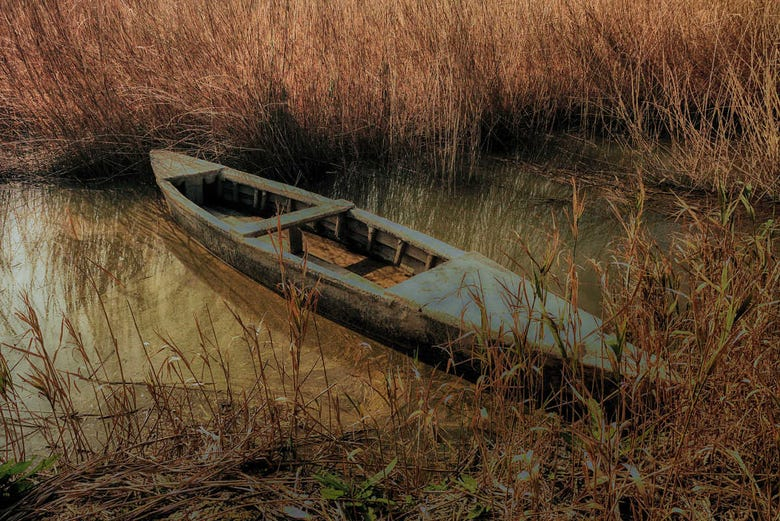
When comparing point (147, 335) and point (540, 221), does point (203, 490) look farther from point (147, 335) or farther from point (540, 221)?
point (540, 221)

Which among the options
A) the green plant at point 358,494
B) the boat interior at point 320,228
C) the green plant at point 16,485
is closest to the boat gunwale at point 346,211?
the boat interior at point 320,228

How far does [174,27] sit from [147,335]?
13.3 ft

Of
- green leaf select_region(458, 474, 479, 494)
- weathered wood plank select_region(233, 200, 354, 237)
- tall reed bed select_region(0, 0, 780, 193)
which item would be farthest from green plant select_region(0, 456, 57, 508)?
tall reed bed select_region(0, 0, 780, 193)

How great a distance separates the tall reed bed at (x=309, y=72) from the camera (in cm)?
616

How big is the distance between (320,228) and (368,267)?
76 centimetres

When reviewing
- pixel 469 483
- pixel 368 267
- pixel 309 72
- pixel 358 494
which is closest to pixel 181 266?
pixel 368 267

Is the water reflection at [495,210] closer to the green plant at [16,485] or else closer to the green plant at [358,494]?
the green plant at [358,494]

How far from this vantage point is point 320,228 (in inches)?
209

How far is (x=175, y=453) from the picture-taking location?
8.40 ft

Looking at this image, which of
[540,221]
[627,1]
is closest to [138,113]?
[540,221]

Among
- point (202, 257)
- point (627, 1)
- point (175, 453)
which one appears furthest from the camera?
point (627, 1)

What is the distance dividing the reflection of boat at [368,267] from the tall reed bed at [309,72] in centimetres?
76

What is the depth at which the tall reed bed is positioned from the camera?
6.16m

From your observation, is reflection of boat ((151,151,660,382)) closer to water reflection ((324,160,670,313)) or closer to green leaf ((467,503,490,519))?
green leaf ((467,503,490,519))
